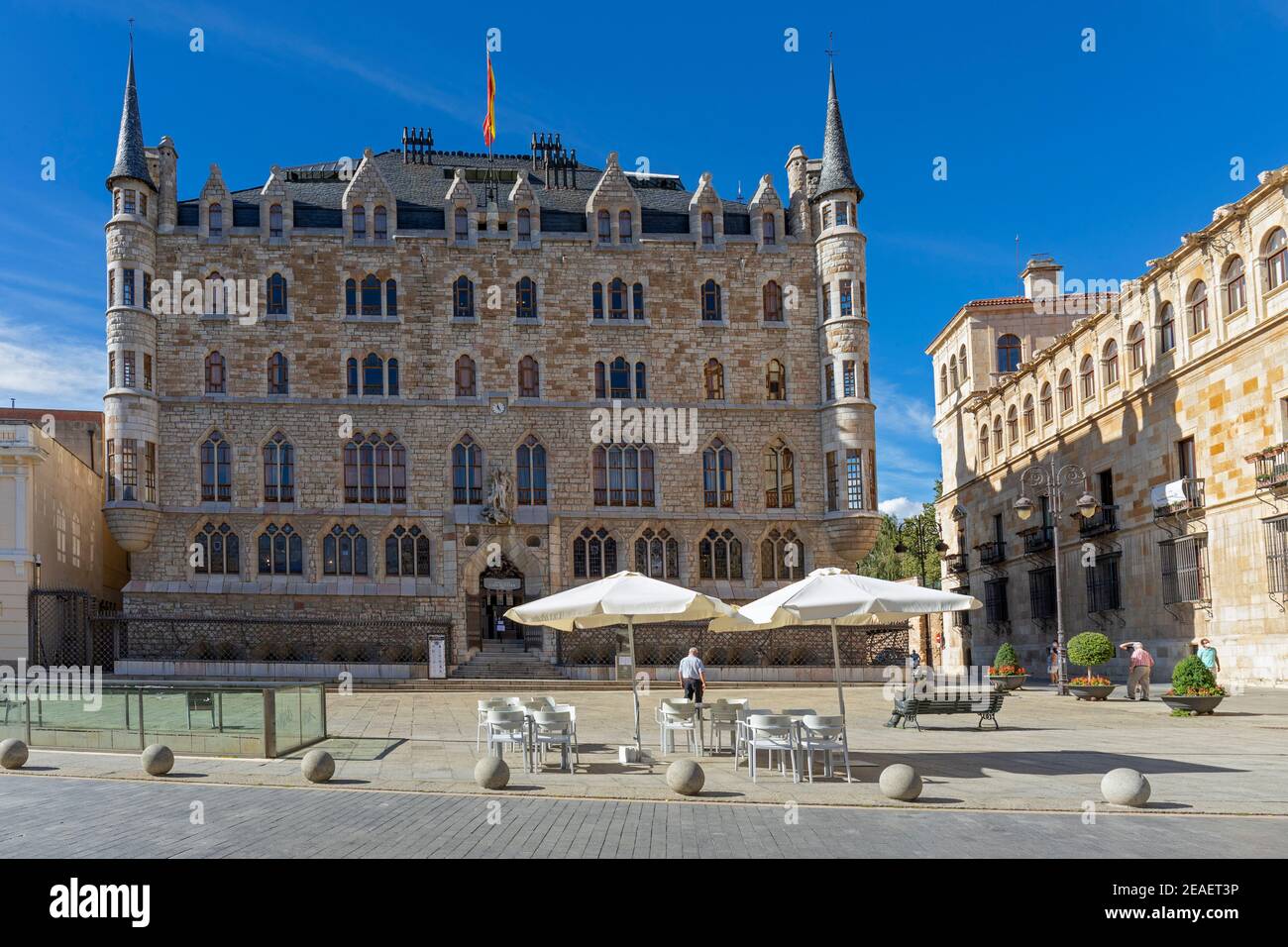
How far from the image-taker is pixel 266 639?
4225 cm

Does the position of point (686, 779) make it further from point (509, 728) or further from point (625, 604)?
point (509, 728)

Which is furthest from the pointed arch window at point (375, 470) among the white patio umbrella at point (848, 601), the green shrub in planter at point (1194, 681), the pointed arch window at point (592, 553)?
the white patio umbrella at point (848, 601)

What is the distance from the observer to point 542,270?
4669cm

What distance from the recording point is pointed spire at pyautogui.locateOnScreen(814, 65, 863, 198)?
46469mm

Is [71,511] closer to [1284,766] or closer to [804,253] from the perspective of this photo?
[804,253]

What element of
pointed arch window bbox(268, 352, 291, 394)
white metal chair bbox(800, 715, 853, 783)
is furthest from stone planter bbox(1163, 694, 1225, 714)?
pointed arch window bbox(268, 352, 291, 394)

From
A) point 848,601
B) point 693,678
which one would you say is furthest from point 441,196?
point 848,601

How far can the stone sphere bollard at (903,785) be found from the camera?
1377cm

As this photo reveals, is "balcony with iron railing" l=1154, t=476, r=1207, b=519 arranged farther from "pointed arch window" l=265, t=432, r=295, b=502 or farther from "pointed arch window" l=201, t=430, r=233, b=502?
"pointed arch window" l=201, t=430, r=233, b=502

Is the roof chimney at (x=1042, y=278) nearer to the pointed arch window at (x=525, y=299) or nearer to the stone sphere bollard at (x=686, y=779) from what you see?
the pointed arch window at (x=525, y=299)

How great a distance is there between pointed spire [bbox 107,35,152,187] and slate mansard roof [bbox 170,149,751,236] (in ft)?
7.73

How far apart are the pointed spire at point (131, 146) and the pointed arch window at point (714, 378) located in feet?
72.9

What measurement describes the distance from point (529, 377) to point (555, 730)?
3017 centimetres
